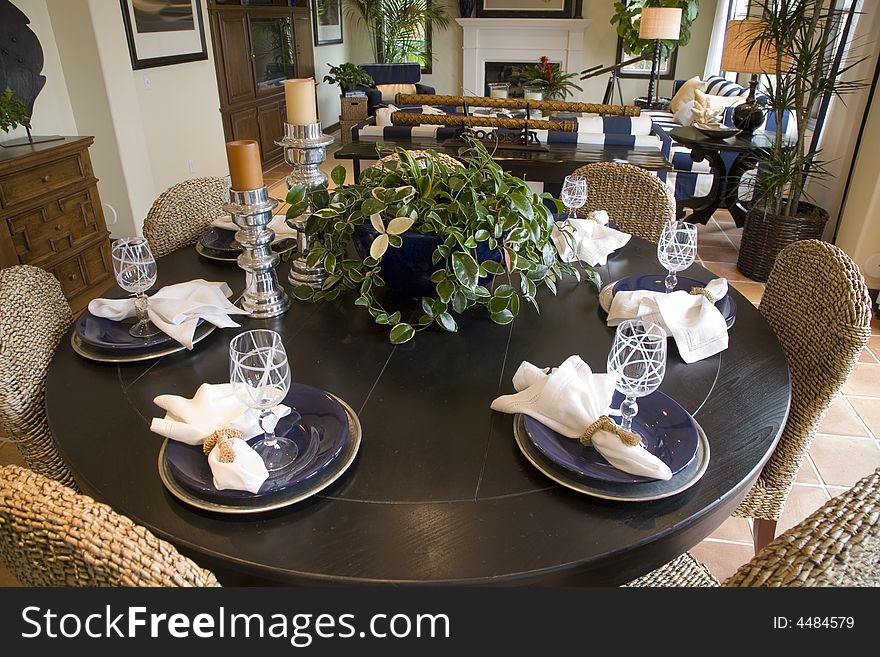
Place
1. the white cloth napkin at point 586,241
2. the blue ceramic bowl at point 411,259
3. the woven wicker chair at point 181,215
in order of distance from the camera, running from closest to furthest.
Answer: the blue ceramic bowl at point 411,259 < the white cloth napkin at point 586,241 < the woven wicker chair at point 181,215

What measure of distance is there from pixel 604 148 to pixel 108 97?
2.88 metres

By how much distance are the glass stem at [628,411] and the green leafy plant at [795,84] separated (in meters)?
2.73

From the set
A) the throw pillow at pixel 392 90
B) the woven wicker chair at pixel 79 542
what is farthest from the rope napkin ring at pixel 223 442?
the throw pillow at pixel 392 90

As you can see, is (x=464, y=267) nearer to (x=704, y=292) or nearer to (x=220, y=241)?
(x=704, y=292)

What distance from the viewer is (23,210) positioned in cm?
280

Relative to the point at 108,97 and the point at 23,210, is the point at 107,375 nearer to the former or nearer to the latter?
the point at 23,210

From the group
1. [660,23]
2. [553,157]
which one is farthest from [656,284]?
[660,23]

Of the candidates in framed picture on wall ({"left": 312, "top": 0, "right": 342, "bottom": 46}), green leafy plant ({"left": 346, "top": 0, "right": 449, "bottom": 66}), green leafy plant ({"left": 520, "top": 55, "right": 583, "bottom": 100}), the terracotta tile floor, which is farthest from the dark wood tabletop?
green leafy plant ({"left": 346, "top": 0, "right": 449, "bottom": 66})

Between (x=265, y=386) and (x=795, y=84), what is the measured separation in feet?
10.6

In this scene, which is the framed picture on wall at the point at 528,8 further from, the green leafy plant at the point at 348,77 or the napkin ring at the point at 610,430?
the napkin ring at the point at 610,430

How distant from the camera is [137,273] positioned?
1.35 metres

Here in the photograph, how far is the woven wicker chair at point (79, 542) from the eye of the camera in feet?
2.12

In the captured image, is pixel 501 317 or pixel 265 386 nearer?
pixel 265 386

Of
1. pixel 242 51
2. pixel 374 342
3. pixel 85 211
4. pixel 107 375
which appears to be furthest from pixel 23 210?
pixel 242 51
